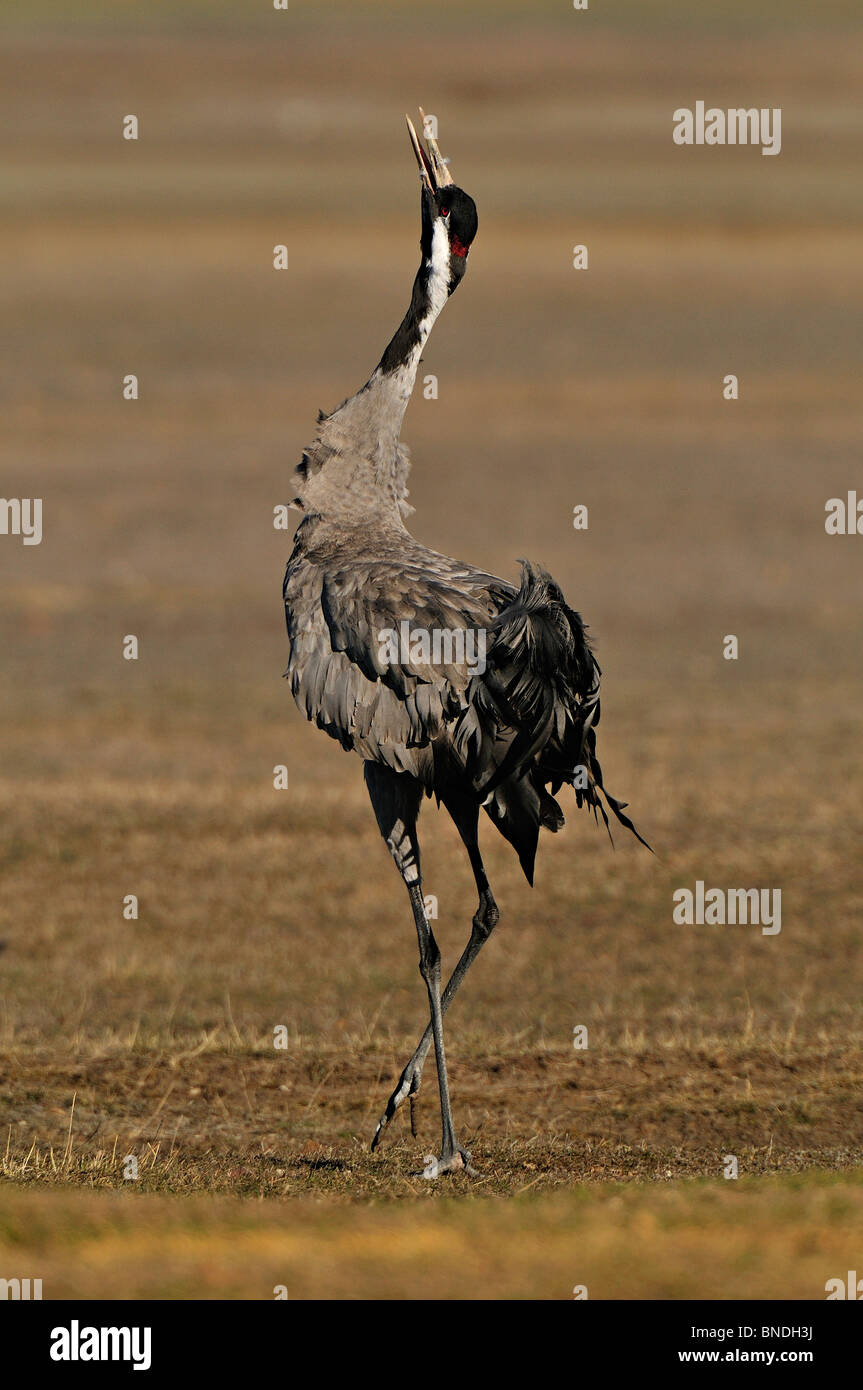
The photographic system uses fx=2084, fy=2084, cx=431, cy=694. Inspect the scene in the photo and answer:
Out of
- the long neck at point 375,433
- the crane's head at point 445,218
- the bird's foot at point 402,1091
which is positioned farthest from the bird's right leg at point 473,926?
the crane's head at point 445,218

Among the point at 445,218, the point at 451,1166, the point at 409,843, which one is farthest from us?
the point at 445,218

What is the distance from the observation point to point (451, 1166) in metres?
8.02

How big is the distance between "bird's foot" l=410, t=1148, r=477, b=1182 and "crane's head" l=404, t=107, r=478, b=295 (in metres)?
3.79

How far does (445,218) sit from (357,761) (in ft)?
37.8

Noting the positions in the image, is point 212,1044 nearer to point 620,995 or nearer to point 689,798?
point 620,995

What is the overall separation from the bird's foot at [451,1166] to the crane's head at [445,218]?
3.79 metres

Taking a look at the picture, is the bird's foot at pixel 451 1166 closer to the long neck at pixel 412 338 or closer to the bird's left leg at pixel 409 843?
the bird's left leg at pixel 409 843

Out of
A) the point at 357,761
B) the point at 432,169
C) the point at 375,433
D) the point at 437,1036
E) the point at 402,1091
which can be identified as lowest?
the point at 402,1091

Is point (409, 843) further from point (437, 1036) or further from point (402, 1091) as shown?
point (402, 1091)

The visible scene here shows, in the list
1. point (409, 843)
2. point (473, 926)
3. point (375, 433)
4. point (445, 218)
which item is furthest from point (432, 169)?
point (473, 926)

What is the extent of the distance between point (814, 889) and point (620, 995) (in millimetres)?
2742

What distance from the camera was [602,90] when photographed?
A: 216 feet

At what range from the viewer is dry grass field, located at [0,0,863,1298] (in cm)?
748

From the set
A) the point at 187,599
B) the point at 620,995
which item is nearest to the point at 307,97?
the point at 187,599
